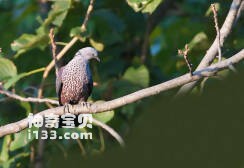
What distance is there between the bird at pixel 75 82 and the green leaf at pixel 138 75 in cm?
79

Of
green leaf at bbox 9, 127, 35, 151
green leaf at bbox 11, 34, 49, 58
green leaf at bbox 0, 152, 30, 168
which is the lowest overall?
green leaf at bbox 0, 152, 30, 168

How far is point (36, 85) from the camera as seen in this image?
7.39 metres

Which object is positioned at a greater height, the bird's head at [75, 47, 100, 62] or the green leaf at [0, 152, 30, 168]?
the bird's head at [75, 47, 100, 62]

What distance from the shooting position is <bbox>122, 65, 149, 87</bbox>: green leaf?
7.07m

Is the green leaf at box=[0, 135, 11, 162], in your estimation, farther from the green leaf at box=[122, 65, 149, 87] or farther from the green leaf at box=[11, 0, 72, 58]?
the green leaf at box=[122, 65, 149, 87]

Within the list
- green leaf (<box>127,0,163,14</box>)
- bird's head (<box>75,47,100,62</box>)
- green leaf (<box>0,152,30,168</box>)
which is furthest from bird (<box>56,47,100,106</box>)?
green leaf (<box>0,152,30,168</box>)

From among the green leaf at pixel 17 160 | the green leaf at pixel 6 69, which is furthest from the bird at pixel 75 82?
the green leaf at pixel 17 160

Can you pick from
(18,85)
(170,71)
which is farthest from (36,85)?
(170,71)

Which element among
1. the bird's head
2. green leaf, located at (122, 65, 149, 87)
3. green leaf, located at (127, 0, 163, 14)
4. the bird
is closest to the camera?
green leaf, located at (127, 0, 163, 14)

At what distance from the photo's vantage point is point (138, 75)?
7.16 m

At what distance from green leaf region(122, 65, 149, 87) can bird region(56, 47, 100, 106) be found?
786 millimetres

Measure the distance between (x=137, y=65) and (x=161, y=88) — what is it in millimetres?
2738

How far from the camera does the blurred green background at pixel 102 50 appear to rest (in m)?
6.67

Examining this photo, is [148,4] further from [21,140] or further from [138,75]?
[21,140]
